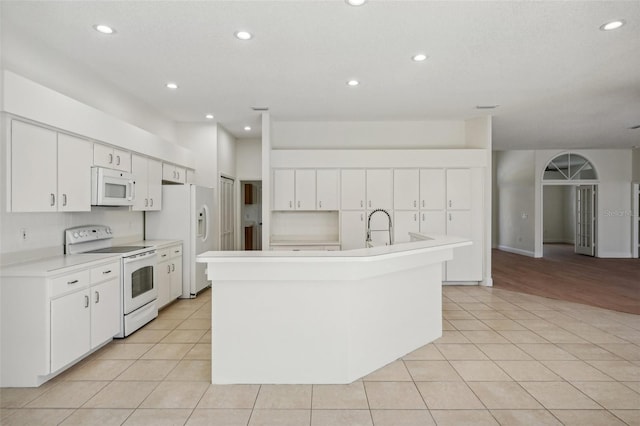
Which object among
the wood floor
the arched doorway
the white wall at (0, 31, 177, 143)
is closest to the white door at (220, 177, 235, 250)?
the white wall at (0, 31, 177, 143)

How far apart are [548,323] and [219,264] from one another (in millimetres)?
3782

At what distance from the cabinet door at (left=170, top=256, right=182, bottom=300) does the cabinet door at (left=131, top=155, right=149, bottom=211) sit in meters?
0.88

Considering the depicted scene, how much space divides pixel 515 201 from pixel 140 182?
32.5ft

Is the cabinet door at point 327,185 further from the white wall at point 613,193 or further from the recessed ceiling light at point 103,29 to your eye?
the white wall at point 613,193

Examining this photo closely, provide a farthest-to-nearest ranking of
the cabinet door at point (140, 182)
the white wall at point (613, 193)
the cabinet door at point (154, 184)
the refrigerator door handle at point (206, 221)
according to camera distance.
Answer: the white wall at point (613, 193), the refrigerator door handle at point (206, 221), the cabinet door at point (154, 184), the cabinet door at point (140, 182)

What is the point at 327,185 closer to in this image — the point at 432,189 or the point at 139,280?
the point at 432,189

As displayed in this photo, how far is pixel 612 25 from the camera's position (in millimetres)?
2980

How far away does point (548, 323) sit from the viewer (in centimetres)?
415

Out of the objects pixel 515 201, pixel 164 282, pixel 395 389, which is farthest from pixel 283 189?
pixel 515 201

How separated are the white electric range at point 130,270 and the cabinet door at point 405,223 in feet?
12.3

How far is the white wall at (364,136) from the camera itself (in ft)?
21.0

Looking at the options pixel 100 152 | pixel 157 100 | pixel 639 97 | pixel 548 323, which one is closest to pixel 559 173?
pixel 639 97

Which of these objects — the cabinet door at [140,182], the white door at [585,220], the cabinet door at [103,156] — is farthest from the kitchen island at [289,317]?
the white door at [585,220]

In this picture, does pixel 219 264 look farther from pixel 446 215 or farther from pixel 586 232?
pixel 586 232
